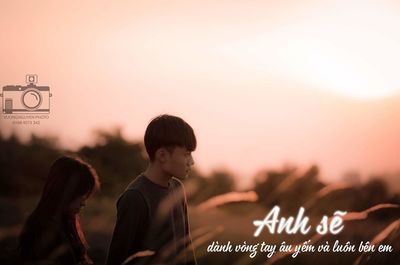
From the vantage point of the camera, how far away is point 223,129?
9.00 ft

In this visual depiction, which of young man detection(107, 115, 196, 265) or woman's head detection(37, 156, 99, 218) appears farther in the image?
woman's head detection(37, 156, 99, 218)

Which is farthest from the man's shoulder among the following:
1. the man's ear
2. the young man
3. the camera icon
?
the camera icon

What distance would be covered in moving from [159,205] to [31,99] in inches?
27.8

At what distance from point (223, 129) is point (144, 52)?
1.52ft

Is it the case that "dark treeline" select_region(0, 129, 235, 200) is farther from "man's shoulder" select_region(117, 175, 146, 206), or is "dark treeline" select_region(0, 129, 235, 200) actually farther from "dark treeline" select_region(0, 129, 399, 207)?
"man's shoulder" select_region(117, 175, 146, 206)

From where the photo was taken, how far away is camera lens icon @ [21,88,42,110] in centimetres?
272

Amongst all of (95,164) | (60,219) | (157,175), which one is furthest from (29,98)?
(157,175)

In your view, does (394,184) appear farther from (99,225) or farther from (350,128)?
(99,225)

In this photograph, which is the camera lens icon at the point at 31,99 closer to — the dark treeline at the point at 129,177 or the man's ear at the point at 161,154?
the dark treeline at the point at 129,177

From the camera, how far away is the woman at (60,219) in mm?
2598

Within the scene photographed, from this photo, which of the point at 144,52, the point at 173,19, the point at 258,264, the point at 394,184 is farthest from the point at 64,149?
the point at 394,184

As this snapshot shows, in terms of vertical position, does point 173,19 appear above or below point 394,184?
above

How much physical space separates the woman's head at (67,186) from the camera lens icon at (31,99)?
0.83 ft

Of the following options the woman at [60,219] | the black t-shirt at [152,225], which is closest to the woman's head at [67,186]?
the woman at [60,219]
